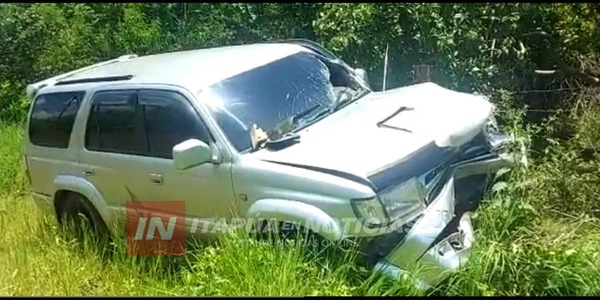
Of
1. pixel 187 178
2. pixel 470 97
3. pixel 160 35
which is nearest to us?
pixel 187 178

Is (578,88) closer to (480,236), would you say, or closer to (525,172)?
(525,172)

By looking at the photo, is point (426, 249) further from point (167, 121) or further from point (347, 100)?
point (167, 121)

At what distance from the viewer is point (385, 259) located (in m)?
3.52

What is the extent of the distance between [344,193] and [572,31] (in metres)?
3.82

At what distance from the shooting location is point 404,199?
361 cm

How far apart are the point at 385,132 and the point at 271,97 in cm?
92

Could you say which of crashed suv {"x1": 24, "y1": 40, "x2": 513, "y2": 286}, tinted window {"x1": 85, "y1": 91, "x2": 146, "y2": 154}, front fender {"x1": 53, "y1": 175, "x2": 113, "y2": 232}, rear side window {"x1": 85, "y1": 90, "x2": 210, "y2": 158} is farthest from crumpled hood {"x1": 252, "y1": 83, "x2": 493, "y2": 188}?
front fender {"x1": 53, "y1": 175, "x2": 113, "y2": 232}

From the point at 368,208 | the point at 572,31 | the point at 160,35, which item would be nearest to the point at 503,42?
the point at 572,31

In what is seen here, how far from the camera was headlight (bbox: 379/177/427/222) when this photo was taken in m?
3.52

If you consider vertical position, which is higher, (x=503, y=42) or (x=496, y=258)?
(x=503, y=42)

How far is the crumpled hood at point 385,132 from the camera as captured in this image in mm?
3688

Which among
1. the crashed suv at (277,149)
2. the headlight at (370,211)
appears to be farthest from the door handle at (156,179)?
the headlight at (370,211)

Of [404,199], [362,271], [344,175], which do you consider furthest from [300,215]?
[404,199]

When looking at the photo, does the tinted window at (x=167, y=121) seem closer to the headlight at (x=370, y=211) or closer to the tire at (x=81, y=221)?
the tire at (x=81, y=221)
